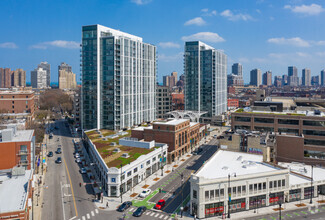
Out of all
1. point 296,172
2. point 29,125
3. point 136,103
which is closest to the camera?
point 296,172

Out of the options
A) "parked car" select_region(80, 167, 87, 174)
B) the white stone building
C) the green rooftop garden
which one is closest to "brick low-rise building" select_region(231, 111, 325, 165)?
the white stone building

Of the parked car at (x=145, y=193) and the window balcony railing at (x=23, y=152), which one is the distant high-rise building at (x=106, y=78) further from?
the window balcony railing at (x=23, y=152)

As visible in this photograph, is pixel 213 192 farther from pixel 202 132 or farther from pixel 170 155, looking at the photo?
pixel 202 132

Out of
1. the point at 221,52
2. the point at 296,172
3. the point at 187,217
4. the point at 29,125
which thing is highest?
the point at 221,52

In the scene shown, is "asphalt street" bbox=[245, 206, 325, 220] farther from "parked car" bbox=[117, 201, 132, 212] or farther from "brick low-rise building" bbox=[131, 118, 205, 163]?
"brick low-rise building" bbox=[131, 118, 205, 163]

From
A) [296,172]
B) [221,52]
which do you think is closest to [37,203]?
[296,172]

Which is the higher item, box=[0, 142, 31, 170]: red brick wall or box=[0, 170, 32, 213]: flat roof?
box=[0, 142, 31, 170]: red brick wall
